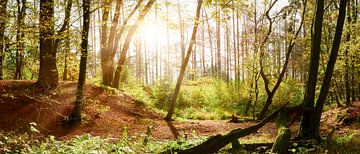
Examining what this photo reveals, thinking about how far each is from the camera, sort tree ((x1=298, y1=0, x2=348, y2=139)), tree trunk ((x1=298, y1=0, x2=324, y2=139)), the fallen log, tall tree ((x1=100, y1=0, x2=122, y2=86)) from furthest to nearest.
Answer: tall tree ((x1=100, y1=0, x2=122, y2=86)) → tree trunk ((x1=298, y1=0, x2=324, y2=139)) → tree ((x1=298, y1=0, x2=348, y2=139)) → the fallen log

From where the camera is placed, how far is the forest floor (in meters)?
12.8

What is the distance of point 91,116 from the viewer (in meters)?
15.1

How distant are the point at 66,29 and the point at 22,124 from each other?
12.1ft

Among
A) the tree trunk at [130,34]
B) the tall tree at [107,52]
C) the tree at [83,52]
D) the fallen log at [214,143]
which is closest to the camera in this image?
the fallen log at [214,143]

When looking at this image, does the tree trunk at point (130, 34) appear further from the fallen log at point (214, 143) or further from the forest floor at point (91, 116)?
the fallen log at point (214, 143)

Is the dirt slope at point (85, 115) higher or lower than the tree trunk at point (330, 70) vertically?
lower

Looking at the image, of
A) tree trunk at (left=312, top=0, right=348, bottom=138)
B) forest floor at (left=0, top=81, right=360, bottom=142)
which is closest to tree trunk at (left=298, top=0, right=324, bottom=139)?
tree trunk at (left=312, top=0, right=348, bottom=138)

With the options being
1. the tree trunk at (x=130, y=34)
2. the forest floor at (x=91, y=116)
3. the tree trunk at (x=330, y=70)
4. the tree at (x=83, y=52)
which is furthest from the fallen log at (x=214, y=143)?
the tree trunk at (x=130, y=34)

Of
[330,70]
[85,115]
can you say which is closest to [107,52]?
[85,115]

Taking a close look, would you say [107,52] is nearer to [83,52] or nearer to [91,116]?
[91,116]

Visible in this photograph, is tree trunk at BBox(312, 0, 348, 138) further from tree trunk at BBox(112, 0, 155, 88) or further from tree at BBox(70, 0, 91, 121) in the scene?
tree trunk at BBox(112, 0, 155, 88)

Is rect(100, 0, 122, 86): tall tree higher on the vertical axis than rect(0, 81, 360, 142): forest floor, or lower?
higher

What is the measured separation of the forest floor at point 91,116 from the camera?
41.8 feet

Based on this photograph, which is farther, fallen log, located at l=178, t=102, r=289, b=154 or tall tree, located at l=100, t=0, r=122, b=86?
tall tree, located at l=100, t=0, r=122, b=86
